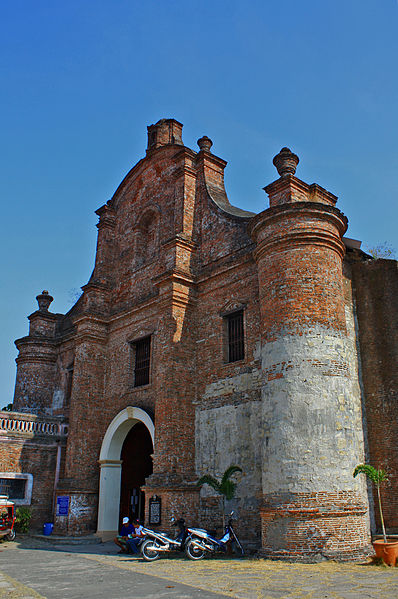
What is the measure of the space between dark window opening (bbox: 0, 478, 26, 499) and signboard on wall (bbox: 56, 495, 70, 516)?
5.37 feet

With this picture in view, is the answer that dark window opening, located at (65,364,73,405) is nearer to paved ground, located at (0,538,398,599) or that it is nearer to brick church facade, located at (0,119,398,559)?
brick church facade, located at (0,119,398,559)

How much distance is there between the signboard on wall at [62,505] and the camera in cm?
1559

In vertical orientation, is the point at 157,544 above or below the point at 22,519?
below

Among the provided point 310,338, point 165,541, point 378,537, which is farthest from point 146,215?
point 378,537

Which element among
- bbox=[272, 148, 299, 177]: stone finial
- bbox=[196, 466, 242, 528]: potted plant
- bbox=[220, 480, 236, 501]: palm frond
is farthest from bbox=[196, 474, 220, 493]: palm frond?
bbox=[272, 148, 299, 177]: stone finial

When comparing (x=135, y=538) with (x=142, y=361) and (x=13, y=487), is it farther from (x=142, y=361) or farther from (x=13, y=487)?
(x=13, y=487)

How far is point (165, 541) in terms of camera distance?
35.7 ft

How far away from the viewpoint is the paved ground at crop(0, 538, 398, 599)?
7.05m

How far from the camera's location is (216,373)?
1335cm

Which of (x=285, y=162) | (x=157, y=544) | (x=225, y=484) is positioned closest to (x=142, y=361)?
(x=225, y=484)

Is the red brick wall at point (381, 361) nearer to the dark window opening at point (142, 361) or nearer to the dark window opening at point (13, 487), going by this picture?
the dark window opening at point (142, 361)

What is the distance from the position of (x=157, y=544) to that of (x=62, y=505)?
19.6ft

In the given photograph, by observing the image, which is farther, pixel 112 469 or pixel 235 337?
pixel 112 469

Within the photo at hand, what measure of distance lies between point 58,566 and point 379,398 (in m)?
7.56
